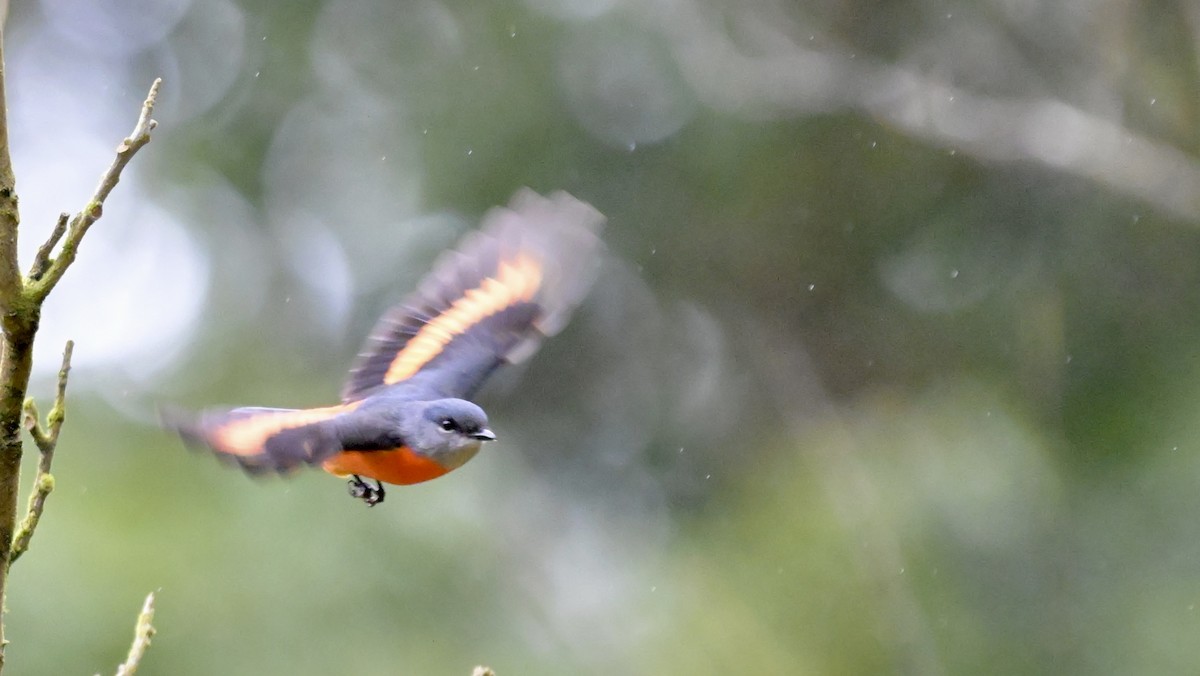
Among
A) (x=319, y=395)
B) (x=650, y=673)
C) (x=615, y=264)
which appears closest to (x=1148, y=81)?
(x=615, y=264)

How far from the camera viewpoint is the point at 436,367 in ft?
8.95

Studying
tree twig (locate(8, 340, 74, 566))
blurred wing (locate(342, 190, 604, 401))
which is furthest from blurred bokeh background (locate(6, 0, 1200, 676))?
tree twig (locate(8, 340, 74, 566))

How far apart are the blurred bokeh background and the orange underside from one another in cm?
288

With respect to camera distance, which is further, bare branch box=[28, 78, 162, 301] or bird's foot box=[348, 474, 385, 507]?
bird's foot box=[348, 474, 385, 507]

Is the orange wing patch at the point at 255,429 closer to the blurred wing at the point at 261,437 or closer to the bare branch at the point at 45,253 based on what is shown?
the blurred wing at the point at 261,437

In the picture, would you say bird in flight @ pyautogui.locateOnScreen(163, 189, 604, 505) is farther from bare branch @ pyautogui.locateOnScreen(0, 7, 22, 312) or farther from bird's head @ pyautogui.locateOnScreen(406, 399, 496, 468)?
bare branch @ pyautogui.locateOnScreen(0, 7, 22, 312)

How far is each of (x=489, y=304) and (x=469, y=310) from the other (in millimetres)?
50

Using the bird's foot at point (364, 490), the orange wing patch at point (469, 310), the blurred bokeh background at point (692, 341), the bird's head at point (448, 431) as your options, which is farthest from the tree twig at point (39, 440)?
the blurred bokeh background at point (692, 341)

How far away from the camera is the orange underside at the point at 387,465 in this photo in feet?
6.98

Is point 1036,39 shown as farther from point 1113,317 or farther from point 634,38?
point 634,38

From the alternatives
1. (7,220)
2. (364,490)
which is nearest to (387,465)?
(364,490)

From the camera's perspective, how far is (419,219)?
670cm

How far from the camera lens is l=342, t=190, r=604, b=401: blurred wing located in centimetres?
280

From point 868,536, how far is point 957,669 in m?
0.79
